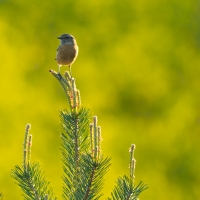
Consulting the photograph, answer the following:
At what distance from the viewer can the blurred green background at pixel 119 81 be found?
26.3ft

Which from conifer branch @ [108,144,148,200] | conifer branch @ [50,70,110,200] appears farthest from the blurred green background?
conifer branch @ [108,144,148,200]

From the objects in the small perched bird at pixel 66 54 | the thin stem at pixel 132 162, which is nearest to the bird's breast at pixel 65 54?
the small perched bird at pixel 66 54

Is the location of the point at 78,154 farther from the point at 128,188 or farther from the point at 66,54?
the point at 66,54

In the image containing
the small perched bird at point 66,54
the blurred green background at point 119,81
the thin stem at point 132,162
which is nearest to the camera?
the thin stem at point 132,162

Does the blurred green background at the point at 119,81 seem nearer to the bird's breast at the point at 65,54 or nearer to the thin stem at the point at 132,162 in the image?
the bird's breast at the point at 65,54

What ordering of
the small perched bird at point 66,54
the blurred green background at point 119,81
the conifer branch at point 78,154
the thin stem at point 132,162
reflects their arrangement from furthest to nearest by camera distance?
the blurred green background at point 119,81, the small perched bird at point 66,54, the conifer branch at point 78,154, the thin stem at point 132,162

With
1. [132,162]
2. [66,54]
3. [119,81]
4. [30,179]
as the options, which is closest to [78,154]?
[30,179]

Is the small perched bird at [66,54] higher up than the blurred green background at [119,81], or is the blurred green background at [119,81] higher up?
the blurred green background at [119,81]

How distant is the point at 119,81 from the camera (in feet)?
31.0

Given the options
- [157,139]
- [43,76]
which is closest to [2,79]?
[43,76]

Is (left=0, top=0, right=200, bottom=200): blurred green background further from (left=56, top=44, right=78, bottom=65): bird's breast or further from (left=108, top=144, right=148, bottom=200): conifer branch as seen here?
(left=108, top=144, right=148, bottom=200): conifer branch

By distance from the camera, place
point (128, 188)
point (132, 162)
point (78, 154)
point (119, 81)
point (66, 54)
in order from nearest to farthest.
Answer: point (132, 162), point (128, 188), point (78, 154), point (66, 54), point (119, 81)

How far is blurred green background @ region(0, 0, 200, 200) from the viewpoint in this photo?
8.01 m

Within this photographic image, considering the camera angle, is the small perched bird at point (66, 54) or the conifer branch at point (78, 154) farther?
the small perched bird at point (66, 54)
